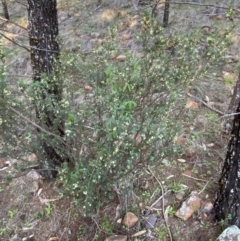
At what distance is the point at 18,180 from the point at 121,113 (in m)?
2.22

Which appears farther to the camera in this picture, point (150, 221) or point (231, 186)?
point (150, 221)

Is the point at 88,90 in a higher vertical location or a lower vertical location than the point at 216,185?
higher

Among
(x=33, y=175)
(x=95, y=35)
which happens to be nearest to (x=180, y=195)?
(x=33, y=175)

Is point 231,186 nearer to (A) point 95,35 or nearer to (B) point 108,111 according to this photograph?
(B) point 108,111

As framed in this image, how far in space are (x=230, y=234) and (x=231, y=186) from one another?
0.41 m

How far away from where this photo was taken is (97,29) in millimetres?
6082

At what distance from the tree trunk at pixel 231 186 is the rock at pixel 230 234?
96 mm

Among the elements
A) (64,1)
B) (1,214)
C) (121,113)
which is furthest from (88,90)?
(64,1)

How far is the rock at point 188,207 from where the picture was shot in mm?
3150

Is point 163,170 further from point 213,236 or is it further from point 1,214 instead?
point 1,214

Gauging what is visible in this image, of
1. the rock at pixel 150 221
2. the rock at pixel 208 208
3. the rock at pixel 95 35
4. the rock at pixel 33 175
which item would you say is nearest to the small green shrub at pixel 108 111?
the rock at pixel 150 221

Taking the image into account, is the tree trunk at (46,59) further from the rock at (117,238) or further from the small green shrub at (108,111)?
the rock at (117,238)

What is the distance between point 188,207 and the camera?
10.5ft

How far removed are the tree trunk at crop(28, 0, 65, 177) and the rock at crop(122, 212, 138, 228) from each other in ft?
2.75
